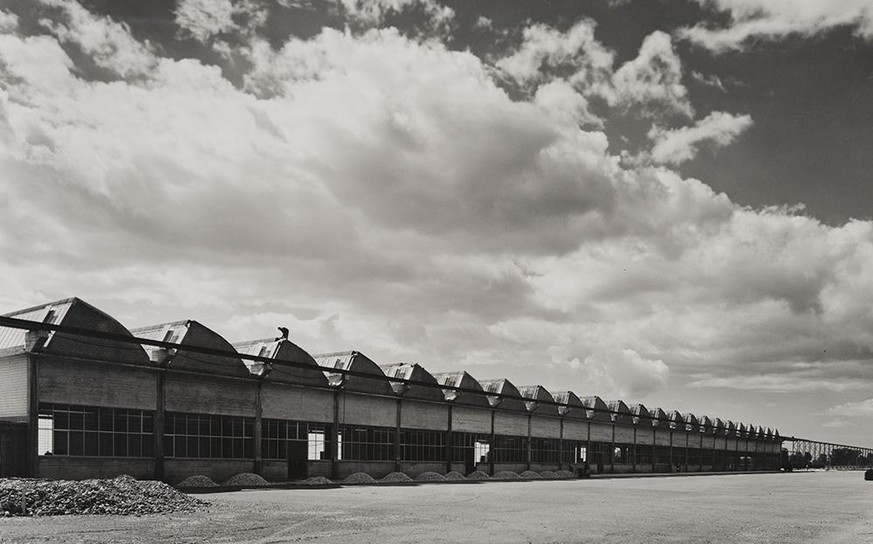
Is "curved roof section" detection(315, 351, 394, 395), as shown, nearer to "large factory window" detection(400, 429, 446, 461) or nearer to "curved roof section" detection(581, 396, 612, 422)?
"large factory window" detection(400, 429, 446, 461)

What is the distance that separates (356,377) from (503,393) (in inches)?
706

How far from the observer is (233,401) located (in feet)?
128

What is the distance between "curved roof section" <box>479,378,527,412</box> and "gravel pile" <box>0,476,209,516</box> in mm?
39528

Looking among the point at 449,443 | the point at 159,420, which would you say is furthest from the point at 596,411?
the point at 159,420

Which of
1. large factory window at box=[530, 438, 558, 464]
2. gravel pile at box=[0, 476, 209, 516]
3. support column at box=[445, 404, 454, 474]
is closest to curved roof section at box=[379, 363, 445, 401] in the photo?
support column at box=[445, 404, 454, 474]

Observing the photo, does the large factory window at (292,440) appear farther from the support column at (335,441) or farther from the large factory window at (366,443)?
the large factory window at (366,443)

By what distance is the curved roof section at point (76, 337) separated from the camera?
103ft

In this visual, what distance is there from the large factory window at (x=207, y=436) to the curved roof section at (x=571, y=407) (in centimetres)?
3771

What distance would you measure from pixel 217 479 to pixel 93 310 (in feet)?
34.2

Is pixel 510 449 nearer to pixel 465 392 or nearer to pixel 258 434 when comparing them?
pixel 465 392

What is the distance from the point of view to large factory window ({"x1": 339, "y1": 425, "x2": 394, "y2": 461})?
150 feet

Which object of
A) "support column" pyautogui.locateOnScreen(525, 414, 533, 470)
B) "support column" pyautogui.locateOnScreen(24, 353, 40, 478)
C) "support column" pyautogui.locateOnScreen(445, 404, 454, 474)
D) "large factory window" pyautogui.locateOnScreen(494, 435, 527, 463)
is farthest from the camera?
"support column" pyautogui.locateOnScreen(525, 414, 533, 470)

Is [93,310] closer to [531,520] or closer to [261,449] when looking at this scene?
[261,449]

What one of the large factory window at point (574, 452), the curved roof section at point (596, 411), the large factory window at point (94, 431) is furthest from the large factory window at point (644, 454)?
the large factory window at point (94, 431)
